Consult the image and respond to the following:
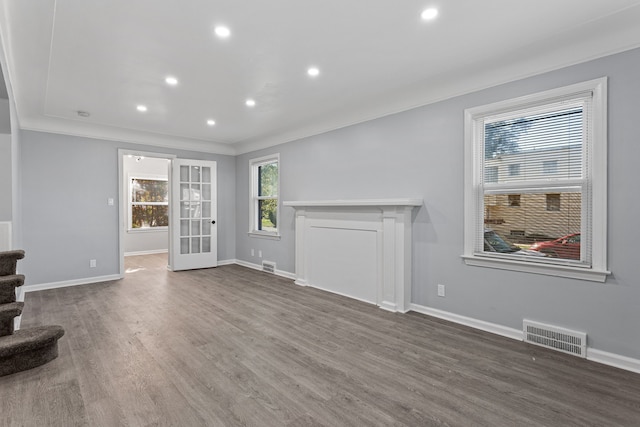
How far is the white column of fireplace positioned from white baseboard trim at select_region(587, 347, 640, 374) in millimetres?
1637

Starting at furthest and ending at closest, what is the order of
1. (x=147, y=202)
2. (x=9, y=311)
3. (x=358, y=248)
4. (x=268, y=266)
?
(x=147, y=202), (x=268, y=266), (x=358, y=248), (x=9, y=311)

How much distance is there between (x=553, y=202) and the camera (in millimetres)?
2779

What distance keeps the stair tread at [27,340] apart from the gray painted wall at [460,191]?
334cm

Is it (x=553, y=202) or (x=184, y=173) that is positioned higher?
(x=184, y=173)

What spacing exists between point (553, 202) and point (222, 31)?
10.2 ft

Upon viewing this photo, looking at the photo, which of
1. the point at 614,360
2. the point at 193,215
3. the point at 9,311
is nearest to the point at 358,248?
the point at 614,360

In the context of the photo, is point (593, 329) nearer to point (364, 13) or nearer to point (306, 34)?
point (364, 13)

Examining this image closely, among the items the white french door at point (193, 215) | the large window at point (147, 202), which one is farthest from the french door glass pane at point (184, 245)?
the large window at point (147, 202)

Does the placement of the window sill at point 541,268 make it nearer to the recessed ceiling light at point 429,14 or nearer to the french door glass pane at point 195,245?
the recessed ceiling light at point 429,14

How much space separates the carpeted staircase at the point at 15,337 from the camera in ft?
7.59

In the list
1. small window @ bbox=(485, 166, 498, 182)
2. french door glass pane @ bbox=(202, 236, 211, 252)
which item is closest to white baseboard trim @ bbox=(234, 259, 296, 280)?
french door glass pane @ bbox=(202, 236, 211, 252)

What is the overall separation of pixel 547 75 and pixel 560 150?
66 centimetres

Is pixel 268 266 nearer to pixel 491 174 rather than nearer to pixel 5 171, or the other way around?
pixel 5 171

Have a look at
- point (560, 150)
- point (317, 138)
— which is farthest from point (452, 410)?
point (317, 138)
